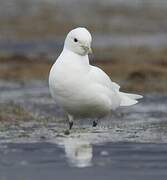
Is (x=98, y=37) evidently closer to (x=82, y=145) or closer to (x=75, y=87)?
(x=75, y=87)

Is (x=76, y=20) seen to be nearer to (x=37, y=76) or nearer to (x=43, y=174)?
(x=37, y=76)

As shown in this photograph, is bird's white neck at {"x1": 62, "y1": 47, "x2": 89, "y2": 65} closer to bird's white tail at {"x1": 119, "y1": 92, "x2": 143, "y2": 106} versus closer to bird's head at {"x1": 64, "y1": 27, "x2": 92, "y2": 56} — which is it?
bird's head at {"x1": 64, "y1": 27, "x2": 92, "y2": 56}

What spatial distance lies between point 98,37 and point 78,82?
731 inches

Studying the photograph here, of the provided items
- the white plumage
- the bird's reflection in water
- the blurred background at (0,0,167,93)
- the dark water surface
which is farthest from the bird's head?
the blurred background at (0,0,167,93)

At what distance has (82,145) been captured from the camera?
1161cm

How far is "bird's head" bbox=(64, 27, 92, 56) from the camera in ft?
41.8

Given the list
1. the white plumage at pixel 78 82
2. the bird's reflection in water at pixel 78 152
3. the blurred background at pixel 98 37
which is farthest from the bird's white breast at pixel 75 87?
the blurred background at pixel 98 37

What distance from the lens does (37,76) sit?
2230 centimetres

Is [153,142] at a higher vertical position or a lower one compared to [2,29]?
lower

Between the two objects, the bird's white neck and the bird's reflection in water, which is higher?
the bird's white neck

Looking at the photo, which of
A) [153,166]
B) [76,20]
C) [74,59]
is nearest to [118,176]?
[153,166]

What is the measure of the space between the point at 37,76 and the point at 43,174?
12458 millimetres

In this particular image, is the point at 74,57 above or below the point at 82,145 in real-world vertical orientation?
above

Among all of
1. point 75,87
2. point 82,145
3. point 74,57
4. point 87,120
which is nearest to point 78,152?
point 82,145
